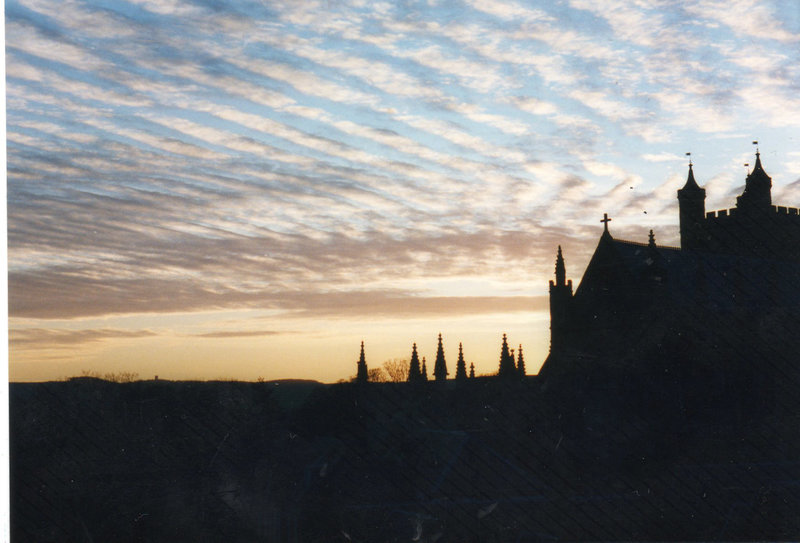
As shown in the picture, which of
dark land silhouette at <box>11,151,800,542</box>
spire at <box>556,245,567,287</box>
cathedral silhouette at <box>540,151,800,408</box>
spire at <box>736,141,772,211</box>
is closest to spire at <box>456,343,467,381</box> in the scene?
cathedral silhouette at <box>540,151,800,408</box>

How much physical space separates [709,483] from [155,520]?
105 ft

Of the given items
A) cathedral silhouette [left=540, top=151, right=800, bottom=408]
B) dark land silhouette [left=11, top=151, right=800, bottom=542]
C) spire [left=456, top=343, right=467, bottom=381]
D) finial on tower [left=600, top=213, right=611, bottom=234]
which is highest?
finial on tower [left=600, top=213, right=611, bottom=234]

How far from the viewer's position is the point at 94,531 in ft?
120

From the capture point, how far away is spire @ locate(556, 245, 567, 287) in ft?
189

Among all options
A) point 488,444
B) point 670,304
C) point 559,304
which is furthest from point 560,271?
point 488,444

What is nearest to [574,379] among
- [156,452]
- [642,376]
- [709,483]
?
[642,376]

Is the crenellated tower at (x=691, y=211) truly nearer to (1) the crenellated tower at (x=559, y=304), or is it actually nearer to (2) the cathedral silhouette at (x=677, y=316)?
(2) the cathedral silhouette at (x=677, y=316)

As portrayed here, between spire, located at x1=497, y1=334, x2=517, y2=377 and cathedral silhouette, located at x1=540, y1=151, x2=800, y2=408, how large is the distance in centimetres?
1172

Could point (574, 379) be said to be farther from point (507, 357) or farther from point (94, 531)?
point (94, 531)

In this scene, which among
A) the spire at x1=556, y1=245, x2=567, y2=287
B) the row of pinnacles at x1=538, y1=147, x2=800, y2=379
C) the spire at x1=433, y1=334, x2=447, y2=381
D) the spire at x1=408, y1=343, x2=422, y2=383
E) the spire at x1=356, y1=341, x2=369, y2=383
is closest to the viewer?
the spire at x1=356, y1=341, x2=369, y2=383

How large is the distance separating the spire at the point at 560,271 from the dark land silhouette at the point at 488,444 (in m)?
3.14

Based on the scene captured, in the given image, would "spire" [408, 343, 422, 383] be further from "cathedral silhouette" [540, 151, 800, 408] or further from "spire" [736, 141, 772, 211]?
"spire" [736, 141, 772, 211]

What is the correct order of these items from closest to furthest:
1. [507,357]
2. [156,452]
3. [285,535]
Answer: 1. [285,535]
2. [156,452]
3. [507,357]

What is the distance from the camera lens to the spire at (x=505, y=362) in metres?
71.2
